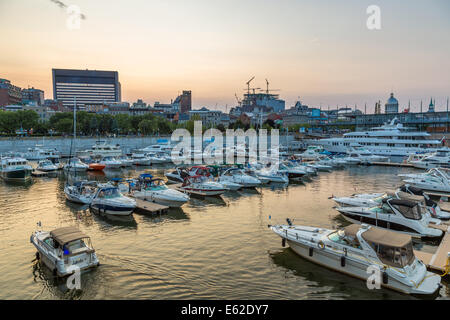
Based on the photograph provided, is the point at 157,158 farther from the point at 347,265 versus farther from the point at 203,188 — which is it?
the point at 347,265

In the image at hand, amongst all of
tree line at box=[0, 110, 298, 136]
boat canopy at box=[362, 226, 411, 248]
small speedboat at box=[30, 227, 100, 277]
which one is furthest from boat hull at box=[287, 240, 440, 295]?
tree line at box=[0, 110, 298, 136]

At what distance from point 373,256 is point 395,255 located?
92 cm

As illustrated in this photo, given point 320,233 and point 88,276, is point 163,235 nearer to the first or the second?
point 88,276

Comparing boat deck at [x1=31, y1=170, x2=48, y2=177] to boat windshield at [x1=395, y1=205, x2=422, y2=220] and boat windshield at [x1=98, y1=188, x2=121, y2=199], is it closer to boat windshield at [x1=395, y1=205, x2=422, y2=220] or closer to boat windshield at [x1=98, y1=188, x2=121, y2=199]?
boat windshield at [x1=98, y1=188, x2=121, y2=199]

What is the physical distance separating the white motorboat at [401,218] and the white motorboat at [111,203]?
1725 cm

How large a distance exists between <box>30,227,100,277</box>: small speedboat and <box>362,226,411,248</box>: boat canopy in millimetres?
13523

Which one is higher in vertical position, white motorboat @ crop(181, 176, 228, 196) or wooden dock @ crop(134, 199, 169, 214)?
white motorboat @ crop(181, 176, 228, 196)

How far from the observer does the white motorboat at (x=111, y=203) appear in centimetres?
2293

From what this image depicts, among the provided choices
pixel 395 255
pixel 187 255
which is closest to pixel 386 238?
pixel 395 255

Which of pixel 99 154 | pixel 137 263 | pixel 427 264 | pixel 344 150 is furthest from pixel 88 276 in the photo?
pixel 344 150

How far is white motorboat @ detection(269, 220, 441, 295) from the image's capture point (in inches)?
501

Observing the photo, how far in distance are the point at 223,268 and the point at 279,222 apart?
8461 mm

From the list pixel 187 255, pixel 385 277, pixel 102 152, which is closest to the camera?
pixel 385 277

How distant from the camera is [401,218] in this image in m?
19.0
